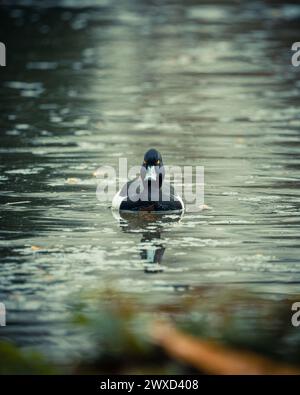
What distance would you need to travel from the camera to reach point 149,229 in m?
13.4

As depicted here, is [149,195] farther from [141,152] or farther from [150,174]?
[141,152]

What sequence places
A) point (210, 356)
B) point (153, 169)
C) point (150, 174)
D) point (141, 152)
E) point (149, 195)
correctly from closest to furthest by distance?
point (210, 356) → point (149, 195) → point (150, 174) → point (153, 169) → point (141, 152)

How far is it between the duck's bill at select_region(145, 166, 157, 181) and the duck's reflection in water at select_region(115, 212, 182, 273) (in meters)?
0.44

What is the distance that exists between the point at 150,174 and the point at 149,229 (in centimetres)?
115

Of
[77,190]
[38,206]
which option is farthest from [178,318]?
[77,190]

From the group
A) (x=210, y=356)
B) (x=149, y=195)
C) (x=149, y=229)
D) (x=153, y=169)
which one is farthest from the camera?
(x=153, y=169)

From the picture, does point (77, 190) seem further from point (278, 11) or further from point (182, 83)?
Answer: point (278, 11)

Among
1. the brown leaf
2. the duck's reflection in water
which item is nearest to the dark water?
the duck's reflection in water

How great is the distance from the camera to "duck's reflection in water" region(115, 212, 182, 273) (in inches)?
459

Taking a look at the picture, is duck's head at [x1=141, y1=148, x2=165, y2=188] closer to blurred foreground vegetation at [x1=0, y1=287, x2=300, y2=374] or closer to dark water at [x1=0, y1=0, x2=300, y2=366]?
dark water at [x1=0, y1=0, x2=300, y2=366]

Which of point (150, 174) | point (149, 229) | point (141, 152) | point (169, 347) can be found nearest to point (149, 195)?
point (150, 174)

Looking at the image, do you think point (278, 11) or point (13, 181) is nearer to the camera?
point (13, 181)

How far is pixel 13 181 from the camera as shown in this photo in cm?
1575
